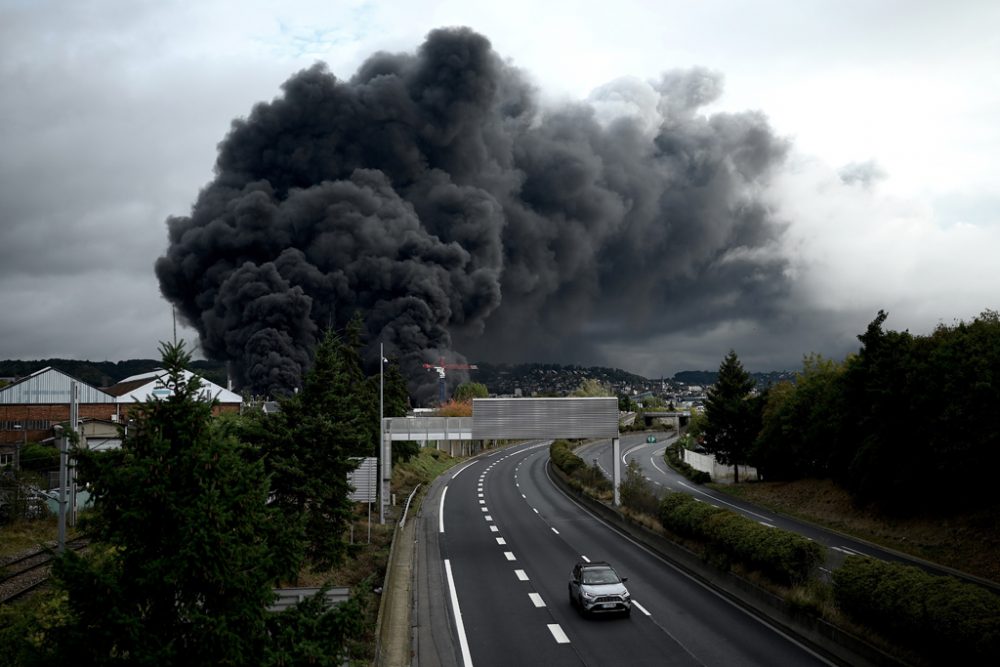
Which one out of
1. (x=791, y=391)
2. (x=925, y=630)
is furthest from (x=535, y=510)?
(x=925, y=630)

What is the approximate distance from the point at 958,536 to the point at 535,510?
74.3ft

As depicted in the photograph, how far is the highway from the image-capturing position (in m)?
18.3

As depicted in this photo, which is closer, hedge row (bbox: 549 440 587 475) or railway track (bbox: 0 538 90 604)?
railway track (bbox: 0 538 90 604)

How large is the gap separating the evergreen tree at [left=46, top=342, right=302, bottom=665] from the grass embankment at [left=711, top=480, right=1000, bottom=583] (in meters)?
26.7

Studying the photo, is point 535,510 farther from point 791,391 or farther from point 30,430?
point 30,430

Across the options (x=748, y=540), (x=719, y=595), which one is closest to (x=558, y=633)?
(x=719, y=595)

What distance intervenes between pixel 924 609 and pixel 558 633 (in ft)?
29.7

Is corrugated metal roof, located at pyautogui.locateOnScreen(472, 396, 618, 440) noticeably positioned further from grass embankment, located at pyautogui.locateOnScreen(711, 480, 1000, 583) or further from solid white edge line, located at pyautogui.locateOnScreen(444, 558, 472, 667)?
solid white edge line, located at pyautogui.locateOnScreen(444, 558, 472, 667)

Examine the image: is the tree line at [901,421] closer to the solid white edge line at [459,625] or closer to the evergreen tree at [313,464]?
the solid white edge line at [459,625]

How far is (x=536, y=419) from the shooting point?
4247 cm

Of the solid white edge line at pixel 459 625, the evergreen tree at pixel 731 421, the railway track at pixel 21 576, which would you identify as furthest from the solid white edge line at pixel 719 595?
the evergreen tree at pixel 731 421

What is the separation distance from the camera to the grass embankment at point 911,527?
28.6 metres

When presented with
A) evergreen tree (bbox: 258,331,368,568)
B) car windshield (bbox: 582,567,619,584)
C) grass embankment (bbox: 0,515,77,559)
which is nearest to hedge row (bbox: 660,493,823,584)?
car windshield (bbox: 582,567,619,584)

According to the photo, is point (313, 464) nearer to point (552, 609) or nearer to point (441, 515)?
point (552, 609)
